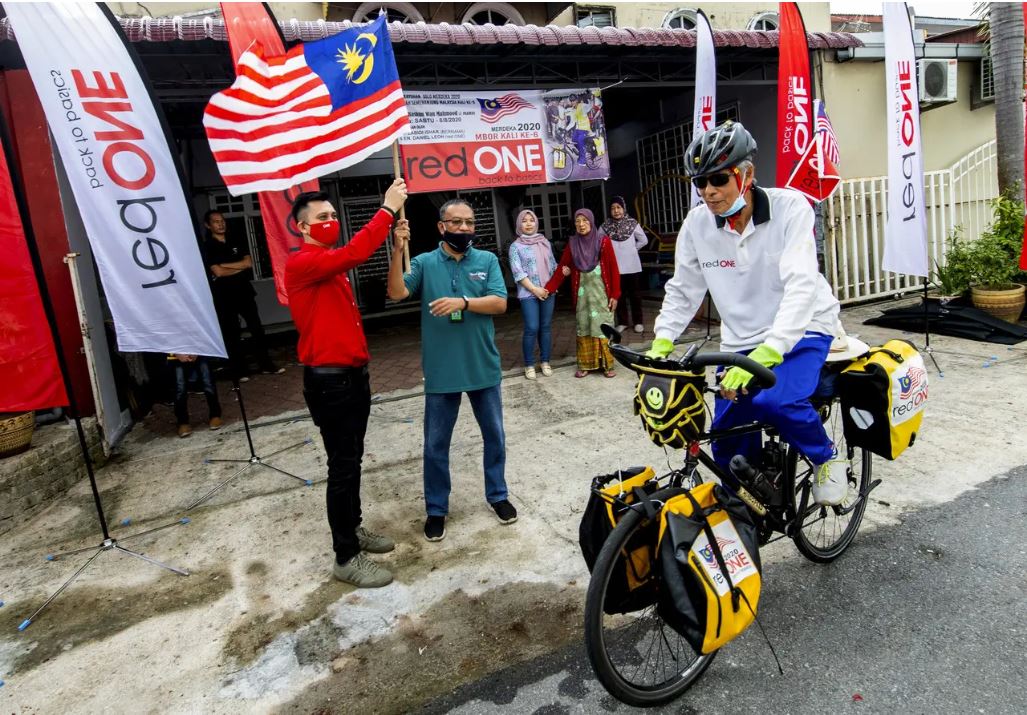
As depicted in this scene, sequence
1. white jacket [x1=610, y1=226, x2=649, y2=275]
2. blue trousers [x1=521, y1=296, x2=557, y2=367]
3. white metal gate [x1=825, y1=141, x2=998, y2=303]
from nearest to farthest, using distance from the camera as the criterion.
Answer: blue trousers [x1=521, y1=296, x2=557, y2=367], white jacket [x1=610, y1=226, x2=649, y2=275], white metal gate [x1=825, y1=141, x2=998, y2=303]

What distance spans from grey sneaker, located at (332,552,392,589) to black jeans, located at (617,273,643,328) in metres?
6.08

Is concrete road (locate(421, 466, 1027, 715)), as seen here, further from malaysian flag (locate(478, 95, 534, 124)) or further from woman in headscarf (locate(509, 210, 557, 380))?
malaysian flag (locate(478, 95, 534, 124))

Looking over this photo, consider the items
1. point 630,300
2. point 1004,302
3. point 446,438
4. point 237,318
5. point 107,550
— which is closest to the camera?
point 446,438

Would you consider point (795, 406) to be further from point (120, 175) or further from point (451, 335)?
point (120, 175)

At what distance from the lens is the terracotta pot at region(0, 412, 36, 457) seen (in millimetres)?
4699

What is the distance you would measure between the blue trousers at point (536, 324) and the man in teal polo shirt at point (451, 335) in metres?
3.11

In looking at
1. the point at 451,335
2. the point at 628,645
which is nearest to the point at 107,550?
the point at 451,335

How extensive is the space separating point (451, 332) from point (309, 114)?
1.85 metres

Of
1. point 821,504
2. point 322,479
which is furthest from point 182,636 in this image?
point 821,504

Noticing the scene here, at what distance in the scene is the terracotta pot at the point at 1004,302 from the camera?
7.40 metres

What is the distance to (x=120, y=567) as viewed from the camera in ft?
12.6

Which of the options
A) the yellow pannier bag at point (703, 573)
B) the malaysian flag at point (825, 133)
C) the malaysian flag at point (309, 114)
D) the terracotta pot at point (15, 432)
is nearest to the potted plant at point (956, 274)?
the malaysian flag at point (825, 133)

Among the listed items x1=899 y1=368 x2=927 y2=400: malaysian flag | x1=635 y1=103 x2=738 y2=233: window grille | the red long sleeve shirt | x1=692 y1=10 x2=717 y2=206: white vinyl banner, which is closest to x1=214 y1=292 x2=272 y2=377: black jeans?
the red long sleeve shirt

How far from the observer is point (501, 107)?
7742 millimetres
